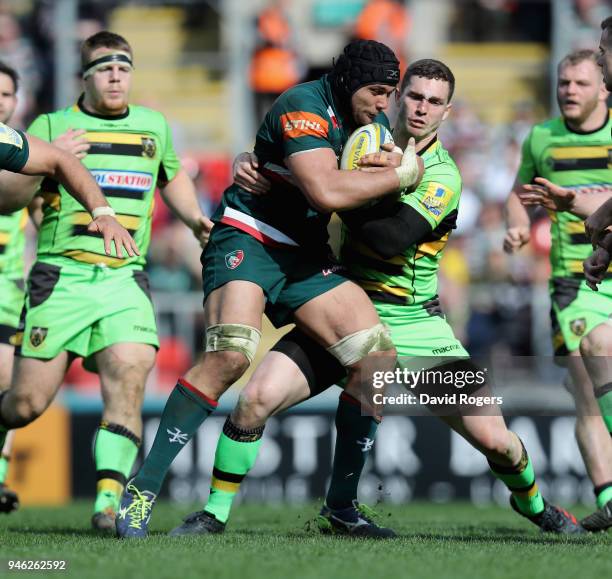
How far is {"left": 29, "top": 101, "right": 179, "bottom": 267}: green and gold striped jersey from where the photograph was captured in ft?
24.4

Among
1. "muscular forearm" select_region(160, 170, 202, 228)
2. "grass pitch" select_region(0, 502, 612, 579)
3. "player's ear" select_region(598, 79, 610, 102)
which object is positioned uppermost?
"player's ear" select_region(598, 79, 610, 102)

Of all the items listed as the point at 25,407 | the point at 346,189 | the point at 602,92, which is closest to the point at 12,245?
the point at 25,407

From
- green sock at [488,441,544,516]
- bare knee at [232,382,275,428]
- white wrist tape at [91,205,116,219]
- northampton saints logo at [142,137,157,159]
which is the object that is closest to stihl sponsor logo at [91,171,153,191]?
northampton saints logo at [142,137,157,159]

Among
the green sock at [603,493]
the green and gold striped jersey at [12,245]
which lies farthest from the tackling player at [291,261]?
the green and gold striped jersey at [12,245]

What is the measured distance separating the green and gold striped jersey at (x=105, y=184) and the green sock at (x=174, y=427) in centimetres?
143

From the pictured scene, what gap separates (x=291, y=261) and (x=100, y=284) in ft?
4.95

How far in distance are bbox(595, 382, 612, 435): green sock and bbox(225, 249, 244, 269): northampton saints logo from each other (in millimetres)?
2281

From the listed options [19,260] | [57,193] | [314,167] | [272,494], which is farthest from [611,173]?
[272,494]

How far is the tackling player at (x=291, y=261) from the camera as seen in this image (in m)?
6.12

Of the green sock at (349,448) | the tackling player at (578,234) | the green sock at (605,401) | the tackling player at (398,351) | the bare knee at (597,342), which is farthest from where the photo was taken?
the tackling player at (578,234)

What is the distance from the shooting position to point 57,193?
24.5 ft

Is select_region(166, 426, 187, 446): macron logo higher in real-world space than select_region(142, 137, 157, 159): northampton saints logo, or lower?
lower

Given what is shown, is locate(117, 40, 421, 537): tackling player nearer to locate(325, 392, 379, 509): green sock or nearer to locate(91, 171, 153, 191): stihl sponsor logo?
locate(325, 392, 379, 509): green sock

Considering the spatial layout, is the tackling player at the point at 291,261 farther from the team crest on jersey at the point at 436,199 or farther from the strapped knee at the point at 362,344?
the team crest on jersey at the point at 436,199
